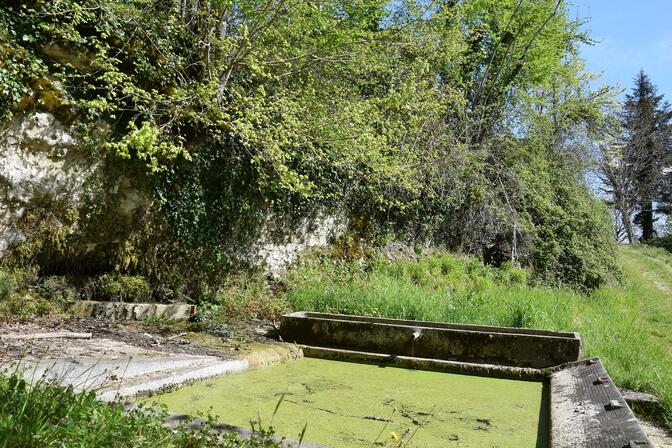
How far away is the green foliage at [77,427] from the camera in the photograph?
196 centimetres

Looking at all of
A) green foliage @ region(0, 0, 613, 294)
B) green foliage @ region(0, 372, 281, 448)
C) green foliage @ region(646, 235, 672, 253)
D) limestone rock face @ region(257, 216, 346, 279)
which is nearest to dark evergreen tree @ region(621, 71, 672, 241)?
green foliage @ region(646, 235, 672, 253)

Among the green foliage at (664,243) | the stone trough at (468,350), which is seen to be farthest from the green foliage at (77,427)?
the green foliage at (664,243)

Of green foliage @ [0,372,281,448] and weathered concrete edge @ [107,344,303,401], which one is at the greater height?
green foliage @ [0,372,281,448]

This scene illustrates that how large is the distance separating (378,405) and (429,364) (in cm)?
153

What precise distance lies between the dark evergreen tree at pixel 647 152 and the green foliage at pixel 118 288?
27.1 meters

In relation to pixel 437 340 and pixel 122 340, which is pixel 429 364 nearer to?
pixel 437 340

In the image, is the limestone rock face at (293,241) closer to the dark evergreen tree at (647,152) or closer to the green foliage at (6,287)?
the green foliage at (6,287)

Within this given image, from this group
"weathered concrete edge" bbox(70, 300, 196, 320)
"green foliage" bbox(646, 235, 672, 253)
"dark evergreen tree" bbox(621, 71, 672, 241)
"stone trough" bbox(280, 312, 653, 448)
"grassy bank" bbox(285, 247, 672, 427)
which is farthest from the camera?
"dark evergreen tree" bbox(621, 71, 672, 241)

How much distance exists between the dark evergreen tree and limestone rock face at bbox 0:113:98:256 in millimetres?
27861

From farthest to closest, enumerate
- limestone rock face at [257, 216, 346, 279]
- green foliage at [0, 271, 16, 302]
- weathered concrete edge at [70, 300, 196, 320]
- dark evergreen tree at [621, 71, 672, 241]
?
dark evergreen tree at [621, 71, 672, 241]
limestone rock face at [257, 216, 346, 279]
weathered concrete edge at [70, 300, 196, 320]
green foliage at [0, 271, 16, 302]

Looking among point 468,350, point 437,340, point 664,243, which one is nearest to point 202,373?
point 437,340

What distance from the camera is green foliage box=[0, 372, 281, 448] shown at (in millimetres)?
1958

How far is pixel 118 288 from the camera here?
6.96m

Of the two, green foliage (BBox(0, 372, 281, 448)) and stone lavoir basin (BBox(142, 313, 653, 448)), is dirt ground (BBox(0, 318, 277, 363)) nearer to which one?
stone lavoir basin (BBox(142, 313, 653, 448))
